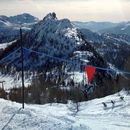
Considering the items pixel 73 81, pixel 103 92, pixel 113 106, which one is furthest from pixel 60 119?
pixel 73 81

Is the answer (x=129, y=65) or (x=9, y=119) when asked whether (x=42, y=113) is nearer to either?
(x=9, y=119)

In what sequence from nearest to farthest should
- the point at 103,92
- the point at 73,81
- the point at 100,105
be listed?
the point at 100,105 < the point at 103,92 < the point at 73,81

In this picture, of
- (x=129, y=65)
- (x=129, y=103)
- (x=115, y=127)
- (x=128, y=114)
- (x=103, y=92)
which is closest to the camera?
(x=115, y=127)

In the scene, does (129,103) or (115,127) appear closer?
(115,127)

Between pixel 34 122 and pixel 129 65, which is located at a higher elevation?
pixel 34 122

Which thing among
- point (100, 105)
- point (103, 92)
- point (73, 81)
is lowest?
point (73, 81)

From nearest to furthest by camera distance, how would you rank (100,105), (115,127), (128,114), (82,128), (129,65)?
(82,128) → (115,127) → (128,114) → (100,105) → (129,65)

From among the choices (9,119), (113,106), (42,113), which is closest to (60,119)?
(42,113)

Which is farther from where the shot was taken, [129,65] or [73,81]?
[73,81]

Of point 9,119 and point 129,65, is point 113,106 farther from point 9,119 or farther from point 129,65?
point 129,65
